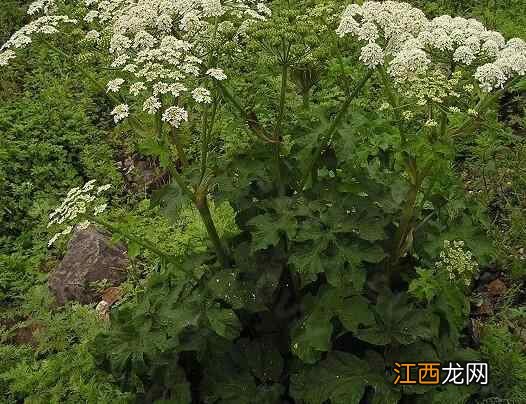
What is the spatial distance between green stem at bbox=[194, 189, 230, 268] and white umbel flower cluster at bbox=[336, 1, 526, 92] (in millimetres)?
1110

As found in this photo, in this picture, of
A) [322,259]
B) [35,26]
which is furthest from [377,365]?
[35,26]

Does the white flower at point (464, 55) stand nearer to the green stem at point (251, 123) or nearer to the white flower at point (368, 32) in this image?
the white flower at point (368, 32)

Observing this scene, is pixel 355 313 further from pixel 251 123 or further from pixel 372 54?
pixel 372 54

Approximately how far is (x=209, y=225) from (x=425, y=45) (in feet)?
4.87

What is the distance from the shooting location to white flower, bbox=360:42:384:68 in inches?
113

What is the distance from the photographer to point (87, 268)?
5.57 metres

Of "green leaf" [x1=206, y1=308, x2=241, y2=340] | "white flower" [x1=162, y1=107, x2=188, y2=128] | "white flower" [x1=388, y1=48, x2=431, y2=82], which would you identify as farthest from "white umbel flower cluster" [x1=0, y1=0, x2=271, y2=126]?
"green leaf" [x1=206, y1=308, x2=241, y2=340]

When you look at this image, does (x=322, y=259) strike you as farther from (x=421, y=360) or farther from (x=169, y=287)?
(x=169, y=287)

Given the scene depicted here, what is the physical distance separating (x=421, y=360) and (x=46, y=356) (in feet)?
10.4

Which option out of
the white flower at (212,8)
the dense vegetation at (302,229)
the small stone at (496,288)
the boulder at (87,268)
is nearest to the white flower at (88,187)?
the dense vegetation at (302,229)

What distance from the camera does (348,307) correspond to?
9.95 feet

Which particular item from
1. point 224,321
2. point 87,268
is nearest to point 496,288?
point 224,321

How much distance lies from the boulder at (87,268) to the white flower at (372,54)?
11.4 ft

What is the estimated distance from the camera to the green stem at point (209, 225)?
330 cm
